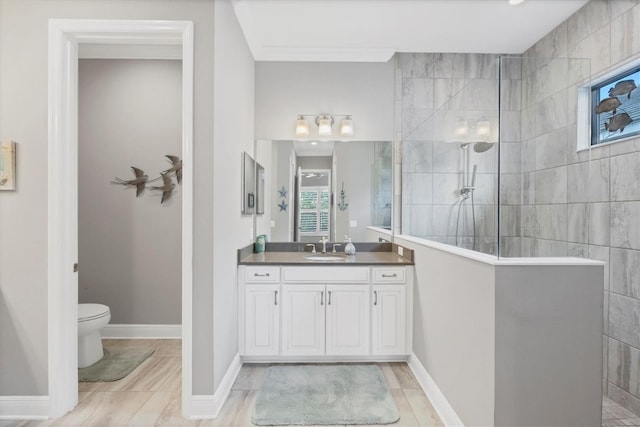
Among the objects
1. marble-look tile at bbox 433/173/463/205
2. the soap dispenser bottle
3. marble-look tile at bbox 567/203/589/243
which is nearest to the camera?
marble-look tile at bbox 567/203/589/243

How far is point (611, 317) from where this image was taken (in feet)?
7.49

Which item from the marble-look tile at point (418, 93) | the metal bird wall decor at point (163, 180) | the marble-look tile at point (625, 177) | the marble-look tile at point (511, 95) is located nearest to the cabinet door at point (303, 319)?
the metal bird wall decor at point (163, 180)

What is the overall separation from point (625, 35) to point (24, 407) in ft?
14.5

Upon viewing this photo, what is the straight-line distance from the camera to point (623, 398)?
2184mm

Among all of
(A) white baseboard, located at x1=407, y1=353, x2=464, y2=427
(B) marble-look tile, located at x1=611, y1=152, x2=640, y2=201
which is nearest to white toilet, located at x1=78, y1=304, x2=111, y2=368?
(A) white baseboard, located at x1=407, y1=353, x2=464, y2=427

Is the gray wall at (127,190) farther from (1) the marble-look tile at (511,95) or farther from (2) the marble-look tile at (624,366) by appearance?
(2) the marble-look tile at (624,366)

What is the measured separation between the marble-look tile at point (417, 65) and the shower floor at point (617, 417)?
2.96 m

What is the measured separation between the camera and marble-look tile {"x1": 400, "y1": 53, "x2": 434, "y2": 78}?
3316 mm

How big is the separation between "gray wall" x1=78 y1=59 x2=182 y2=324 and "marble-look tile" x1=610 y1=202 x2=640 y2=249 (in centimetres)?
347

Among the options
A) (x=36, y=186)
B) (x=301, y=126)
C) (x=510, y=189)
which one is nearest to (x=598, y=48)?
(x=510, y=189)

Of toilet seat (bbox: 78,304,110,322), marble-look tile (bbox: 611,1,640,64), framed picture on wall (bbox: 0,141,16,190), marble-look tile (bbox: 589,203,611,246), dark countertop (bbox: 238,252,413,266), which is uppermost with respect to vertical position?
marble-look tile (bbox: 611,1,640,64)

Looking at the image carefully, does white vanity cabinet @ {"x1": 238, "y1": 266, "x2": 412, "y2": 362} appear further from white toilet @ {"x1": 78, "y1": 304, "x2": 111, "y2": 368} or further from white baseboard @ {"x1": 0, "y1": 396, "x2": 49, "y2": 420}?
white baseboard @ {"x1": 0, "y1": 396, "x2": 49, "y2": 420}

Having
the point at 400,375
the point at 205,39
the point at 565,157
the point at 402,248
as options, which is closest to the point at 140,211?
the point at 205,39

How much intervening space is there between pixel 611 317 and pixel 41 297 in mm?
3641
